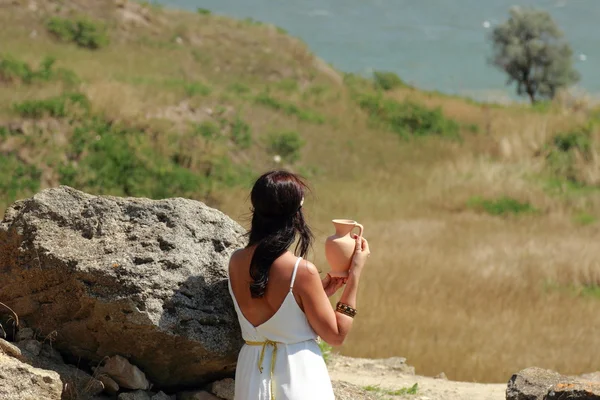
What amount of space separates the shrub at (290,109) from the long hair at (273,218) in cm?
2188

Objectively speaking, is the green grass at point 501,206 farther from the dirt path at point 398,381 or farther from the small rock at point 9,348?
the small rock at point 9,348

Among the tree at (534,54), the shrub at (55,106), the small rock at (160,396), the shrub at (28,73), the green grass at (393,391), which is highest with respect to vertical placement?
the tree at (534,54)

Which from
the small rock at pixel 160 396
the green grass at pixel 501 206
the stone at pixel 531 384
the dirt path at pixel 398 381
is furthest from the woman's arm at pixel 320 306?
the green grass at pixel 501 206

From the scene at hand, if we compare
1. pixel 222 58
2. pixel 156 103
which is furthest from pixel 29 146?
pixel 222 58

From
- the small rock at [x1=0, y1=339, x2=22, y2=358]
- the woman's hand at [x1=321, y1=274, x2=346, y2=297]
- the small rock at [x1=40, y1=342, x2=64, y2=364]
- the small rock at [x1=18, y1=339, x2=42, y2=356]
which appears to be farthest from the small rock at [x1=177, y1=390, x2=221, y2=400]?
the woman's hand at [x1=321, y1=274, x2=346, y2=297]

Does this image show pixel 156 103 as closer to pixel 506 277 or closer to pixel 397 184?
pixel 397 184

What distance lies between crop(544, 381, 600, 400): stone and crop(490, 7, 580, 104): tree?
4569cm

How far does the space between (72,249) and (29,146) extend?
42.2 ft

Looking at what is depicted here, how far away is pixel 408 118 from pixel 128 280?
24.8m

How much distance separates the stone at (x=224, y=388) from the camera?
4.68 meters

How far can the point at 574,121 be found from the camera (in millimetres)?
26250

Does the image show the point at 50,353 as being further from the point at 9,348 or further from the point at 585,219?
the point at 585,219

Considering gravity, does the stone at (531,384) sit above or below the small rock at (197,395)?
above

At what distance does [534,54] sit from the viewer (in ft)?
161
